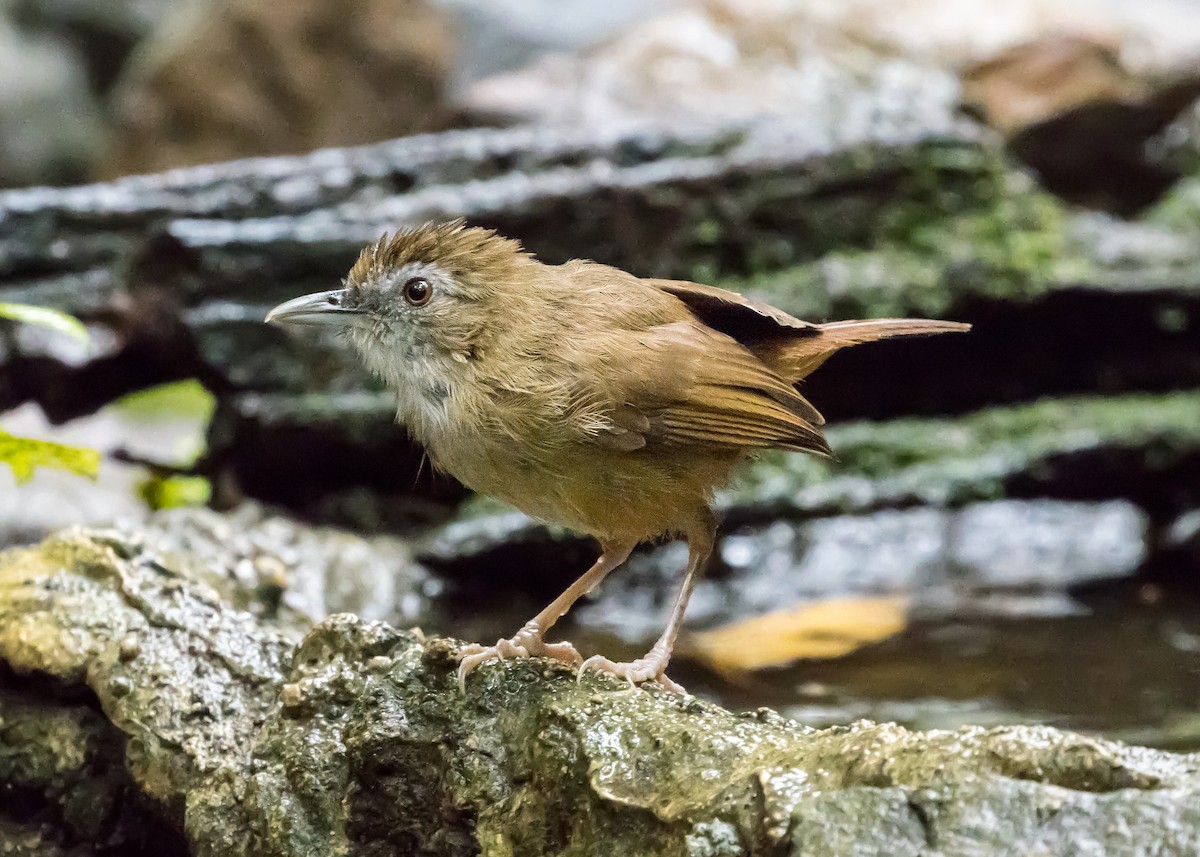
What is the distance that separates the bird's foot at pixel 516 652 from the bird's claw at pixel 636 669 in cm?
7

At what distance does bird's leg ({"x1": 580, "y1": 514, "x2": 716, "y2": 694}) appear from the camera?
277 cm

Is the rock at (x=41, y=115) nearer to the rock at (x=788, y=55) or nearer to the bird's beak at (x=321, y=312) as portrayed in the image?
the rock at (x=788, y=55)

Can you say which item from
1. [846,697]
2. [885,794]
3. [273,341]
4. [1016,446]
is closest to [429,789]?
[885,794]

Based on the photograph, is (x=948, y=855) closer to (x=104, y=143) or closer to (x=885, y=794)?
(x=885, y=794)

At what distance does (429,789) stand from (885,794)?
1.07 metres

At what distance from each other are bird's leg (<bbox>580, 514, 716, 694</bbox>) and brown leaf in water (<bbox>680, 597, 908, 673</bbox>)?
4.32 ft

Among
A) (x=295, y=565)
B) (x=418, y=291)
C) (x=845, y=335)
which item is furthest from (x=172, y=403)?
(x=845, y=335)

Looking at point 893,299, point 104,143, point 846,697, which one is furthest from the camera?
point 104,143

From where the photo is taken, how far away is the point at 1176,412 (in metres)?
5.74

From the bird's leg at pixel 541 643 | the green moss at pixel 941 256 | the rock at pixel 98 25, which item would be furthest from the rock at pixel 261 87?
the bird's leg at pixel 541 643

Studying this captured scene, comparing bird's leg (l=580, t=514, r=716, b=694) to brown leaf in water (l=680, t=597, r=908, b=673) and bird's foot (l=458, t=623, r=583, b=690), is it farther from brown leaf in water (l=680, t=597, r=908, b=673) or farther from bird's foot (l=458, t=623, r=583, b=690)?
brown leaf in water (l=680, t=597, r=908, b=673)

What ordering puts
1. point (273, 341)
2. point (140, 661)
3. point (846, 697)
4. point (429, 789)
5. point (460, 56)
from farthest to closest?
1. point (460, 56)
2. point (273, 341)
3. point (846, 697)
4. point (140, 661)
5. point (429, 789)

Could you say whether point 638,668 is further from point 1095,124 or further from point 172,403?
point 1095,124

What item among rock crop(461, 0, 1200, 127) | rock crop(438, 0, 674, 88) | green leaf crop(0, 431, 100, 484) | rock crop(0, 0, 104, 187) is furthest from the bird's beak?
rock crop(0, 0, 104, 187)
